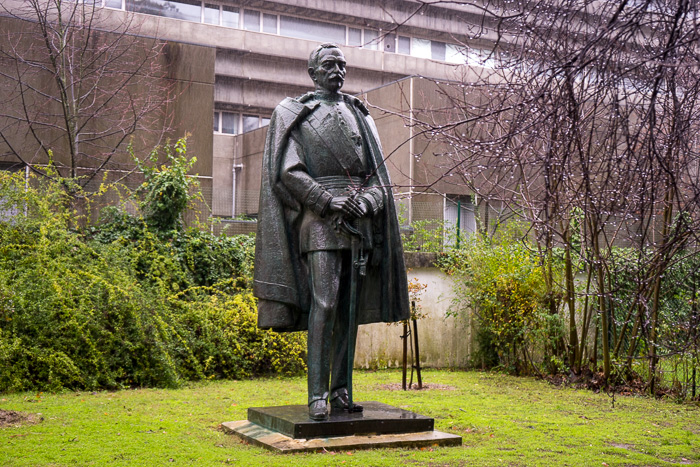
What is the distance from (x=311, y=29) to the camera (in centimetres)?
3256

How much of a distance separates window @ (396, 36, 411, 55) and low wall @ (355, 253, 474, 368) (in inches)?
900

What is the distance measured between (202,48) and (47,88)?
146 inches

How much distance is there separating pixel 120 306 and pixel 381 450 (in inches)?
197

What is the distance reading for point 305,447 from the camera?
5.62 m

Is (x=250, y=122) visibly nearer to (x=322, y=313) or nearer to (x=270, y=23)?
(x=270, y=23)

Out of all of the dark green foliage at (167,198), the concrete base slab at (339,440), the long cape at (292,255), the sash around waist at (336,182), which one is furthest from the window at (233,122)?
the concrete base slab at (339,440)

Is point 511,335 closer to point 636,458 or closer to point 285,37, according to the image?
point 636,458

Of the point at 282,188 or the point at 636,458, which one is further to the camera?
the point at 282,188

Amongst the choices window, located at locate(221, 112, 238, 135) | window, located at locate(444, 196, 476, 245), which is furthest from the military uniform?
window, located at locate(221, 112, 238, 135)

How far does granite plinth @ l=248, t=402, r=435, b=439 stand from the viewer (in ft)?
19.2

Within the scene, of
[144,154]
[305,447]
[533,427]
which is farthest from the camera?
[144,154]

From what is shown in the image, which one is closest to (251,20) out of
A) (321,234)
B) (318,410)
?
(321,234)

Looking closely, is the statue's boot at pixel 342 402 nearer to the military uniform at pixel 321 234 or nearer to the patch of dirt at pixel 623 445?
the military uniform at pixel 321 234

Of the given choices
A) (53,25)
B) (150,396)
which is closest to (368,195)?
(150,396)
